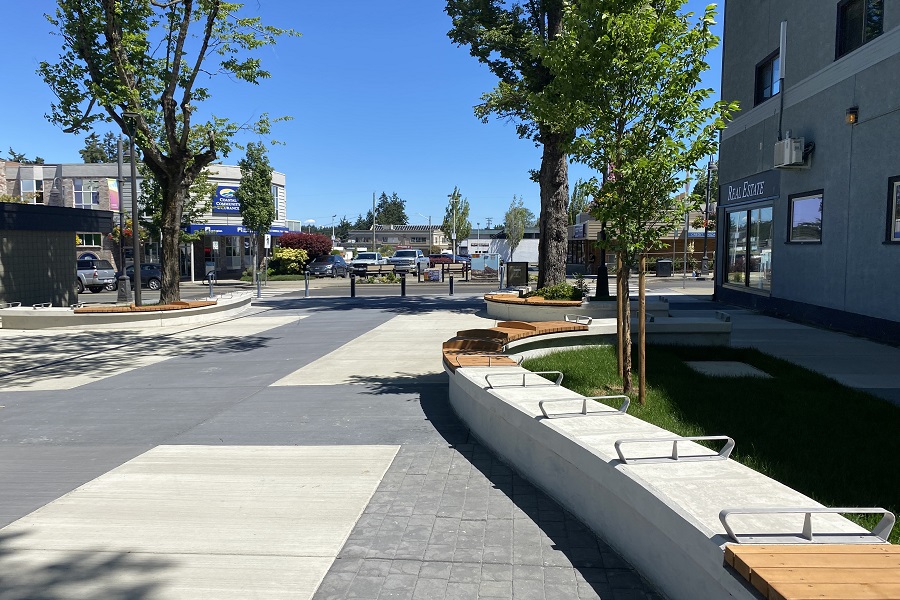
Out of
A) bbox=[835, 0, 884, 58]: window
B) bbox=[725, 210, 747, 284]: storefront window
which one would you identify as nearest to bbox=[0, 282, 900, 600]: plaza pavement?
bbox=[835, 0, 884, 58]: window

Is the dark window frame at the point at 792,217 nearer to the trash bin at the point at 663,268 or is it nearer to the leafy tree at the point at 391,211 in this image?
the trash bin at the point at 663,268

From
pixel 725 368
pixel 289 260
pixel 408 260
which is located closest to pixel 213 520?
pixel 725 368

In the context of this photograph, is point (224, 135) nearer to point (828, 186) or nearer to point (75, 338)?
point (75, 338)

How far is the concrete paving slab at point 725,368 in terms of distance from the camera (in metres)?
8.58

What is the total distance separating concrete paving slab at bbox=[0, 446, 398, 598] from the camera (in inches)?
154

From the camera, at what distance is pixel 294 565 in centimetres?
400

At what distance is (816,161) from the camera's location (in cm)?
1459

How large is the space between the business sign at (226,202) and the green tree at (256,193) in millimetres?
926

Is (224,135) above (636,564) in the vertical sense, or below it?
above

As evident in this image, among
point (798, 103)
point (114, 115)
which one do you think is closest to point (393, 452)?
point (798, 103)

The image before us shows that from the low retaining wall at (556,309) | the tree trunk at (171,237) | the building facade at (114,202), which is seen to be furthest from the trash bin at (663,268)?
the tree trunk at (171,237)

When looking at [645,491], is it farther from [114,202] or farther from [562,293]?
[114,202]

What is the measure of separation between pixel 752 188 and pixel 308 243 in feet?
109

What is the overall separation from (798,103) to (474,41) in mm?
8077
